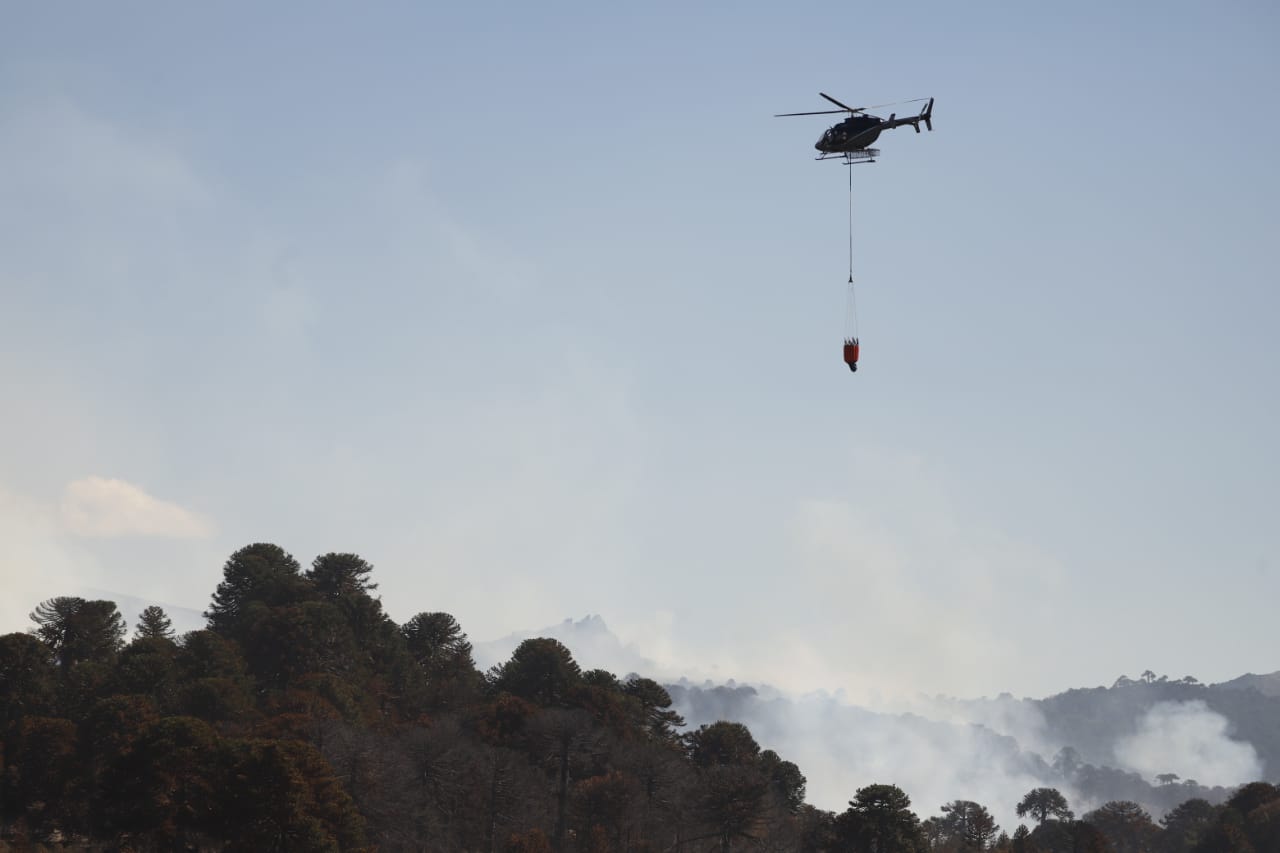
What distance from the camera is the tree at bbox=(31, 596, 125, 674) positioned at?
5758 inches

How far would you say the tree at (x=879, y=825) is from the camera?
Answer: 5266 inches

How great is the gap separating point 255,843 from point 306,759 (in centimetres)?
658

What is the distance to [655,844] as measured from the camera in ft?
434

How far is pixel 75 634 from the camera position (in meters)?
147

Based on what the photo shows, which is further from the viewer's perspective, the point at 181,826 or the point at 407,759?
the point at 407,759

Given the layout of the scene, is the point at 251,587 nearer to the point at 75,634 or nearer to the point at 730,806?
the point at 75,634

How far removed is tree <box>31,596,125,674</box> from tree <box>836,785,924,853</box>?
8084cm

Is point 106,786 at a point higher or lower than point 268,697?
lower

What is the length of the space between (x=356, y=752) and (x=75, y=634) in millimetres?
53031

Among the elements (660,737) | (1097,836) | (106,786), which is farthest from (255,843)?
(1097,836)

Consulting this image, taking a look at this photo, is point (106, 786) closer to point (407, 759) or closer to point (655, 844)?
point (407, 759)

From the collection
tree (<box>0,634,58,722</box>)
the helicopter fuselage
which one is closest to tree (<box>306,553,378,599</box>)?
tree (<box>0,634,58,722</box>)

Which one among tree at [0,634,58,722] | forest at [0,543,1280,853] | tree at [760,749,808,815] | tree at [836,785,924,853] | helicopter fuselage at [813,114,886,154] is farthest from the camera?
tree at [760,749,808,815]

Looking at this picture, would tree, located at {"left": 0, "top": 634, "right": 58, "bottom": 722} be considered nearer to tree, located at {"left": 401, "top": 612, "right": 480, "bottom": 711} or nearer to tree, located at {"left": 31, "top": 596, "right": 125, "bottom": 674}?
tree, located at {"left": 31, "top": 596, "right": 125, "bottom": 674}
